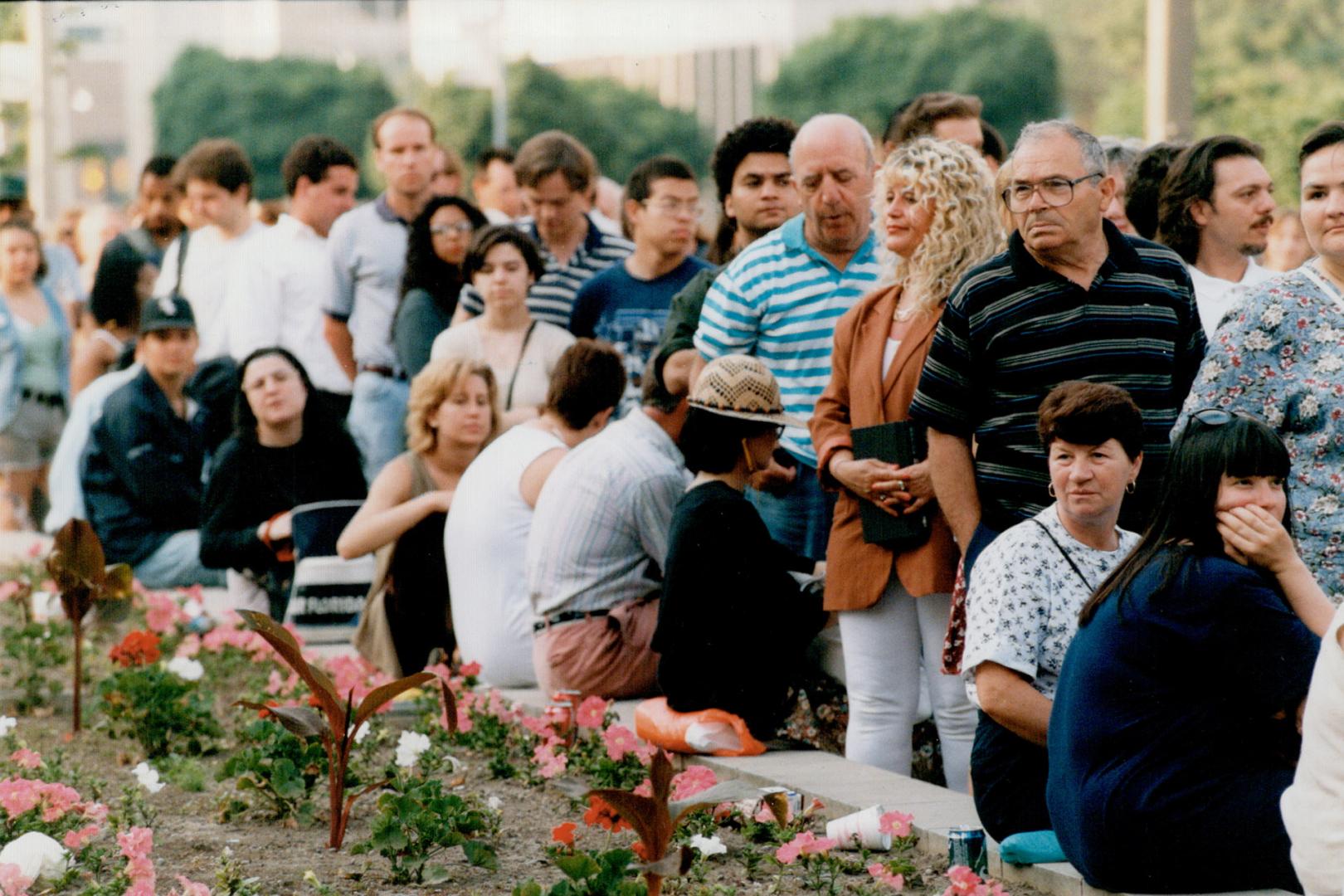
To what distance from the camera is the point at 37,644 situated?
9109 mm

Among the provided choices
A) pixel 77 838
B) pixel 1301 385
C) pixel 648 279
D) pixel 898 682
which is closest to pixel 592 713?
pixel 898 682

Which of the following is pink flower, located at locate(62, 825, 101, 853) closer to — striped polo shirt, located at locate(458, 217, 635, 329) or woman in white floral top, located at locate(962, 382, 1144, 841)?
woman in white floral top, located at locate(962, 382, 1144, 841)

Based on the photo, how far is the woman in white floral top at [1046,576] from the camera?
15.4ft

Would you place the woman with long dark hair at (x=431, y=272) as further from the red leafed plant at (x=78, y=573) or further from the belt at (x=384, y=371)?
the red leafed plant at (x=78, y=573)

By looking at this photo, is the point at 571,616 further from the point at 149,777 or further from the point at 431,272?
the point at 431,272

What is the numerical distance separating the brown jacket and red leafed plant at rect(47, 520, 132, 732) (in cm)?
281

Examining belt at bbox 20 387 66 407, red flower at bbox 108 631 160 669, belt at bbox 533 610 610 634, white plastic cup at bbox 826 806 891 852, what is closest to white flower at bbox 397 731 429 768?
belt at bbox 533 610 610 634

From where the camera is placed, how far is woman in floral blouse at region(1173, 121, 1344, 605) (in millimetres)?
4926

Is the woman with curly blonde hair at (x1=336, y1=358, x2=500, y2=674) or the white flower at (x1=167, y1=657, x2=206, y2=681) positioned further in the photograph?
the woman with curly blonde hair at (x1=336, y1=358, x2=500, y2=674)

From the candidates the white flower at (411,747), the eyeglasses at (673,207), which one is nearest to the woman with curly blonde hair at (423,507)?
the eyeglasses at (673,207)

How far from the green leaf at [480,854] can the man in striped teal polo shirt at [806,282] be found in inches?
72.7

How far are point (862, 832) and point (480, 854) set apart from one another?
932mm

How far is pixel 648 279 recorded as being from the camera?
8.26 meters

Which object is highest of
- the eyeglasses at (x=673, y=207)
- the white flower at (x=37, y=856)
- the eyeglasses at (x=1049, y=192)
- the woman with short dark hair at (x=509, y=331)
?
the eyeglasses at (x=1049, y=192)
